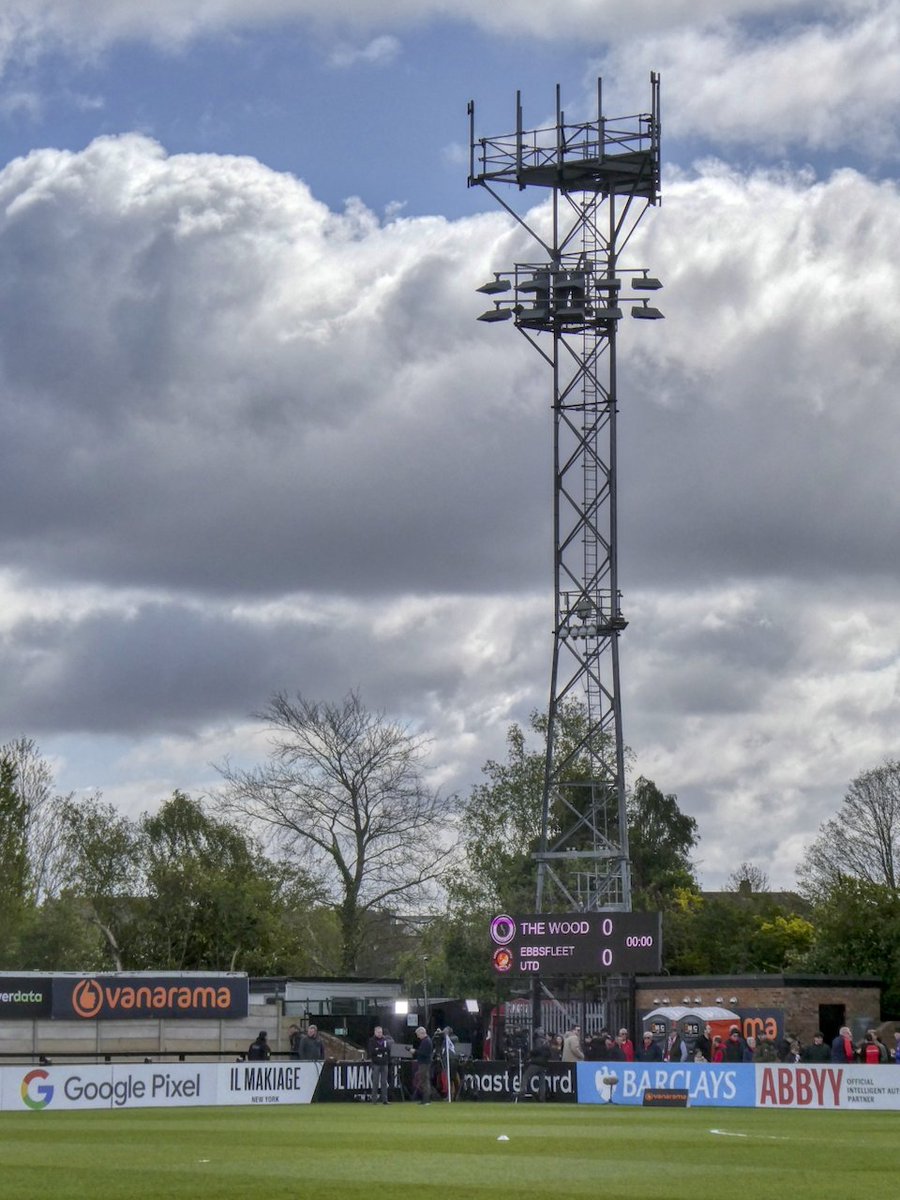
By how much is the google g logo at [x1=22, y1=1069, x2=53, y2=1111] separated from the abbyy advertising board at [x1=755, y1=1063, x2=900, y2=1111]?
15650mm

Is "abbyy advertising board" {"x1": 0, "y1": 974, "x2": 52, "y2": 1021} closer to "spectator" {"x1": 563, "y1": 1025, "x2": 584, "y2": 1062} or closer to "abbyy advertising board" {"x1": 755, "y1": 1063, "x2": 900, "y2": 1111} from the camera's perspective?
"spectator" {"x1": 563, "y1": 1025, "x2": 584, "y2": 1062}

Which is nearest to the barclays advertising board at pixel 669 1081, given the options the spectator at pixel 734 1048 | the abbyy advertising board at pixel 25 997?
the spectator at pixel 734 1048

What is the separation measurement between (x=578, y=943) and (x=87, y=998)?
603 inches

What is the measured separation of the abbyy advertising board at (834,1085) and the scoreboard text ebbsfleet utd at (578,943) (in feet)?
33.5

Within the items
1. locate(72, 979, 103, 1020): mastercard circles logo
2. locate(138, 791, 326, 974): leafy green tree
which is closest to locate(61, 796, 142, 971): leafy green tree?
locate(138, 791, 326, 974): leafy green tree

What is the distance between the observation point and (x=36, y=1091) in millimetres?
40938

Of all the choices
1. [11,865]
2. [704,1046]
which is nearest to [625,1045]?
[704,1046]

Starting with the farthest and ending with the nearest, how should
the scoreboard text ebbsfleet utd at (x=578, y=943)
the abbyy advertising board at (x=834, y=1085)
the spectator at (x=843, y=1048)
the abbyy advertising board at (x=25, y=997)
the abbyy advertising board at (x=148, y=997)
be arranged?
the abbyy advertising board at (x=148, y=997) < the abbyy advertising board at (x=25, y=997) < the scoreboard text ebbsfleet utd at (x=578, y=943) < the spectator at (x=843, y=1048) < the abbyy advertising board at (x=834, y=1085)

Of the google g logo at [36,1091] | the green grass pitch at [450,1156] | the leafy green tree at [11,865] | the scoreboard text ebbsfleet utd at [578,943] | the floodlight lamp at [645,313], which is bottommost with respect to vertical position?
the green grass pitch at [450,1156]

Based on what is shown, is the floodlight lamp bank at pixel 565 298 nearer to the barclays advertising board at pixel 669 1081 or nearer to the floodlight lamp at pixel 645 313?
the floodlight lamp at pixel 645 313

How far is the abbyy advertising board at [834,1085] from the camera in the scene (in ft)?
130

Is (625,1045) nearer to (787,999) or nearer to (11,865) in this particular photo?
(787,999)

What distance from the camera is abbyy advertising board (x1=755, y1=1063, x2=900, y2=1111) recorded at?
3959cm

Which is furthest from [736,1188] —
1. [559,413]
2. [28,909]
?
[28,909]
